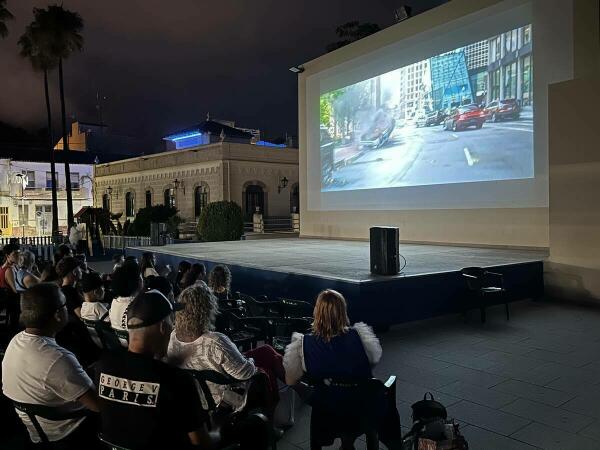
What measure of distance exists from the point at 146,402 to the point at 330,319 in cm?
118

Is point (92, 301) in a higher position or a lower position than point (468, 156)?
lower

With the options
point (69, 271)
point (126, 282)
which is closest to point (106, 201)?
point (69, 271)

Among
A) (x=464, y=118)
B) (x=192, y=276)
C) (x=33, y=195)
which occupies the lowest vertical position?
(x=192, y=276)

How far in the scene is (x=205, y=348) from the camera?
2.81m

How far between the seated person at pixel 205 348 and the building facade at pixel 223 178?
20.5 meters

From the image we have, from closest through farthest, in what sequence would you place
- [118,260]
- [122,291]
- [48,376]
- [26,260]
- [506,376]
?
[48,376]
[122,291]
[506,376]
[26,260]
[118,260]

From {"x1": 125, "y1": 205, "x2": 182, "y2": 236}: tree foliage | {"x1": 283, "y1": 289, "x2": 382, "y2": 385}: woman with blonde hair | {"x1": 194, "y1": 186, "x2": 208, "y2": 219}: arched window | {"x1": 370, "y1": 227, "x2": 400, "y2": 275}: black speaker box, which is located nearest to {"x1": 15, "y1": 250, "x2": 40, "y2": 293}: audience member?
{"x1": 370, "y1": 227, "x2": 400, "y2": 275}: black speaker box

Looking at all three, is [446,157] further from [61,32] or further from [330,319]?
[61,32]

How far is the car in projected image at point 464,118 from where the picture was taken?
11.2 metres

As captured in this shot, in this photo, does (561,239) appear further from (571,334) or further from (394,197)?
(394,197)

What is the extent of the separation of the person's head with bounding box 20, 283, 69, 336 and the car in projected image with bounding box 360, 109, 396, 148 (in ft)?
39.0

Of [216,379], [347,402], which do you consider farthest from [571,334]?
[216,379]

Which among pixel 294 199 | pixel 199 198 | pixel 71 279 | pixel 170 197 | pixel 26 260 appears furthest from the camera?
pixel 170 197

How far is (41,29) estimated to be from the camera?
2416 cm
